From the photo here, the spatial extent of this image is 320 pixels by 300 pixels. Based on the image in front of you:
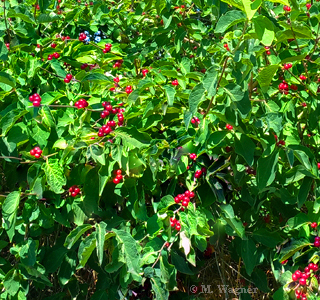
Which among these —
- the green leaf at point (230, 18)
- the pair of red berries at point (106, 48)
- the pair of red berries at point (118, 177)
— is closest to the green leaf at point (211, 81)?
the green leaf at point (230, 18)

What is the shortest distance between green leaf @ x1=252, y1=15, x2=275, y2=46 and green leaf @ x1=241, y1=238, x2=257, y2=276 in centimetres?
87

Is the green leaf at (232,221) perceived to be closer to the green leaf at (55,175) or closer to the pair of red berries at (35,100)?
the green leaf at (55,175)

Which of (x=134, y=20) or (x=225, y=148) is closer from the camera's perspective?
(x=225, y=148)

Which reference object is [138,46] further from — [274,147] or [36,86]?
[274,147]

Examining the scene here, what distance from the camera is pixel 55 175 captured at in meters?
1.66

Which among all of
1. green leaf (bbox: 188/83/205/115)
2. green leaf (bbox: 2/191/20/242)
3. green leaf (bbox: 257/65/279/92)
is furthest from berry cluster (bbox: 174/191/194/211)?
green leaf (bbox: 2/191/20/242)

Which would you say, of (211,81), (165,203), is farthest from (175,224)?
(211,81)

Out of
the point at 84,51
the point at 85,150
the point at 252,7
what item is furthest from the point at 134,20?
the point at 252,7

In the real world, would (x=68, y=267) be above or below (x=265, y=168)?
below

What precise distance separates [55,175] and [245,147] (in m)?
0.68

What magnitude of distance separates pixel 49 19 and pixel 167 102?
648 millimetres

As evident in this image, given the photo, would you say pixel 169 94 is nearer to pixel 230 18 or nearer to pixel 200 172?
pixel 200 172

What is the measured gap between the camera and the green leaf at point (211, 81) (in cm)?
141

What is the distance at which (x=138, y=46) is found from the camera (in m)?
2.54
